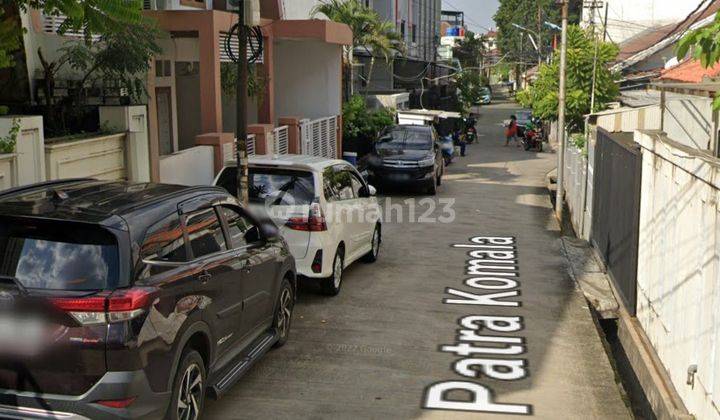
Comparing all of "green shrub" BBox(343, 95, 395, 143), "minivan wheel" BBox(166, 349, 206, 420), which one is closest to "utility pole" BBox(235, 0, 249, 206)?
"minivan wheel" BBox(166, 349, 206, 420)

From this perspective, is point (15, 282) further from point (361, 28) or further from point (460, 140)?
point (460, 140)

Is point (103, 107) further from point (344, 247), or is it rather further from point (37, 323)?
point (37, 323)

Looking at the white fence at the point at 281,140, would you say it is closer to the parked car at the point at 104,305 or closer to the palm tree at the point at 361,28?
the palm tree at the point at 361,28

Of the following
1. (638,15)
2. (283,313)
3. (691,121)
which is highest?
(638,15)

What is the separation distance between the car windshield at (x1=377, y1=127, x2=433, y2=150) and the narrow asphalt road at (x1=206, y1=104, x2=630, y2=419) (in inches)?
287

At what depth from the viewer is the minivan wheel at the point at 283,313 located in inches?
325

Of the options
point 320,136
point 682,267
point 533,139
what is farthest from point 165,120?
point 533,139

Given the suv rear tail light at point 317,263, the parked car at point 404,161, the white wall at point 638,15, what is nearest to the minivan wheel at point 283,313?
the suv rear tail light at point 317,263

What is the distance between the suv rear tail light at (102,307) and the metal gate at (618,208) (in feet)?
21.4

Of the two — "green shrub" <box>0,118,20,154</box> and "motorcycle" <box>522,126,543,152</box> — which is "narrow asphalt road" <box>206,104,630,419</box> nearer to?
"green shrub" <box>0,118,20,154</box>

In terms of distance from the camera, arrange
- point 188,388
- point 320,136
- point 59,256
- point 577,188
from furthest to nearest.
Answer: point 320,136 < point 577,188 < point 188,388 < point 59,256

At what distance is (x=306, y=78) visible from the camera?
23297 millimetres

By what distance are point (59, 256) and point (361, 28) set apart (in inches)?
1053

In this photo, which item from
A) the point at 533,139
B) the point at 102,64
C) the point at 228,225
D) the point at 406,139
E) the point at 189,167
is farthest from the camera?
Answer: the point at 533,139
